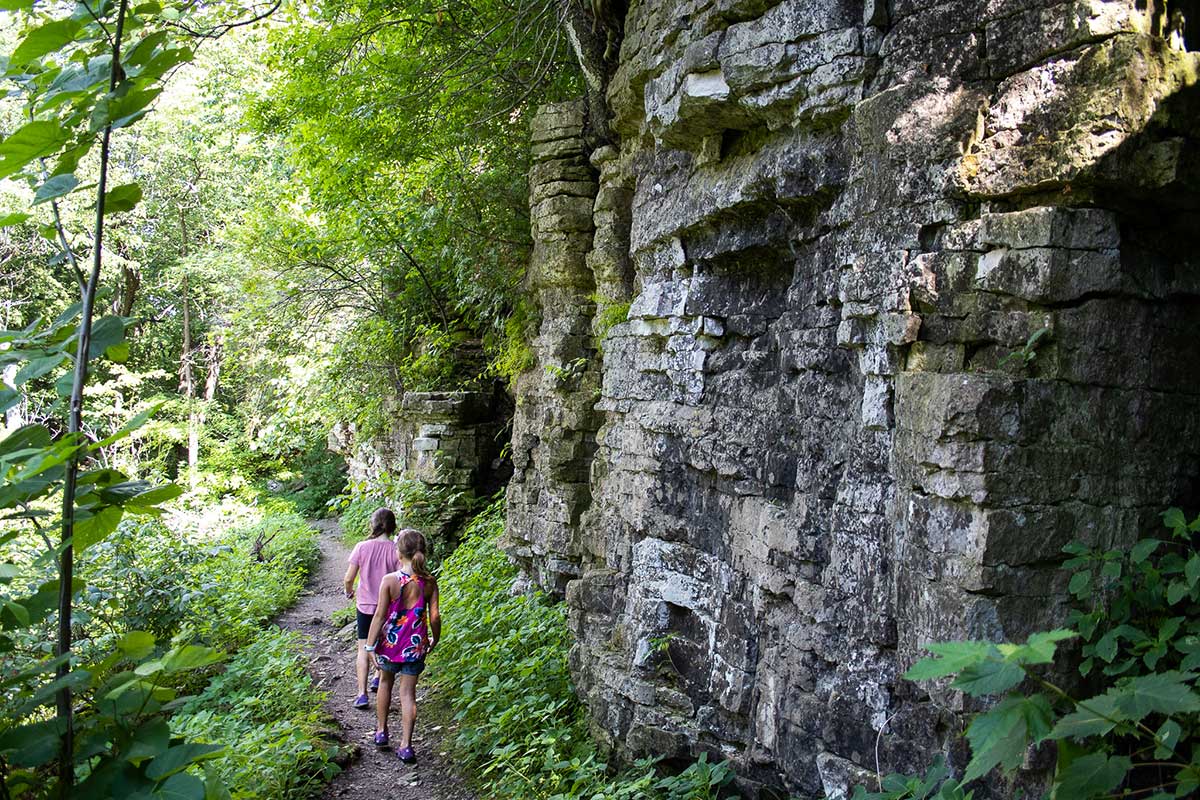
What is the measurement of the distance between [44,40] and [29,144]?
0.76 ft

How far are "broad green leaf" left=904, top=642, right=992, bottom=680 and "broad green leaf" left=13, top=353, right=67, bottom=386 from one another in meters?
1.98

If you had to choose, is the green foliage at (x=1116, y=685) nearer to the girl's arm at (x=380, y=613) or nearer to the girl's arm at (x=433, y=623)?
the girl's arm at (x=433, y=623)

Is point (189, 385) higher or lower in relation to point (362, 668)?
higher

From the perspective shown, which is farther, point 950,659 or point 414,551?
point 414,551

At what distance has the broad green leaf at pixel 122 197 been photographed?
183cm

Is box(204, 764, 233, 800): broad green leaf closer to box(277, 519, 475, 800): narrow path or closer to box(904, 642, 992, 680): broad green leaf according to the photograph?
box(904, 642, 992, 680): broad green leaf

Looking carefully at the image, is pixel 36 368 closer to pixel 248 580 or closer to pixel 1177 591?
pixel 1177 591

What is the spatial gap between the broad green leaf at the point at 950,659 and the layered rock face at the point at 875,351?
1211mm

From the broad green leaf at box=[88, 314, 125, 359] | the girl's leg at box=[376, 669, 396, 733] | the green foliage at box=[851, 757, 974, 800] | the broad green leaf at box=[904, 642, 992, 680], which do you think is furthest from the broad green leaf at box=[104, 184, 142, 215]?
the girl's leg at box=[376, 669, 396, 733]

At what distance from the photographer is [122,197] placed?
1.86 meters

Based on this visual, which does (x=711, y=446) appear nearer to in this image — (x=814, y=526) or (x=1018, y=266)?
(x=814, y=526)

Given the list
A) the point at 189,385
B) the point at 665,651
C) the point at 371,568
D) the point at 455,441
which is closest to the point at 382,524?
the point at 371,568

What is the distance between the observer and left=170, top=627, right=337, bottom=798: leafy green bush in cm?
575

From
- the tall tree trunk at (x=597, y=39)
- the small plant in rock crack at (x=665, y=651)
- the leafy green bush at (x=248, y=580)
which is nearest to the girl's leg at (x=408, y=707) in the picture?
the leafy green bush at (x=248, y=580)
